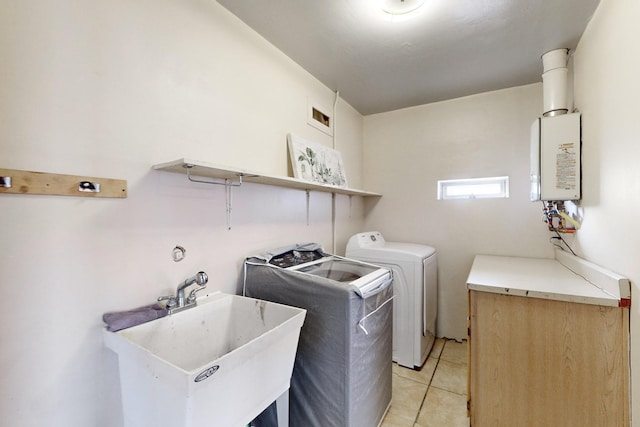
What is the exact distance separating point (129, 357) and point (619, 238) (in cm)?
227

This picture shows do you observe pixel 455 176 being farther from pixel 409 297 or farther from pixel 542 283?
pixel 542 283

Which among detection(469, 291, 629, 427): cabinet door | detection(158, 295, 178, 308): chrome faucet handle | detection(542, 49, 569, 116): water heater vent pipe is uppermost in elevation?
detection(542, 49, 569, 116): water heater vent pipe

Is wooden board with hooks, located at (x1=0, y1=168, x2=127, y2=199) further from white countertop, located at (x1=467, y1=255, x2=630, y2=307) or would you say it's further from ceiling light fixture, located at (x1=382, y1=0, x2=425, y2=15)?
white countertop, located at (x1=467, y1=255, x2=630, y2=307)

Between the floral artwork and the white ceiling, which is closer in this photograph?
the white ceiling

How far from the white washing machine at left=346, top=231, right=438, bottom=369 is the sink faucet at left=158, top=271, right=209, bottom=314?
1615 mm

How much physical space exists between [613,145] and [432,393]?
77.3 inches

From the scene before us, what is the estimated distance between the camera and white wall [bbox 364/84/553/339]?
264cm

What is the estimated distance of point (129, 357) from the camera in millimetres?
1039

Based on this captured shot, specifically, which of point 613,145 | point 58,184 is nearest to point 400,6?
point 613,145

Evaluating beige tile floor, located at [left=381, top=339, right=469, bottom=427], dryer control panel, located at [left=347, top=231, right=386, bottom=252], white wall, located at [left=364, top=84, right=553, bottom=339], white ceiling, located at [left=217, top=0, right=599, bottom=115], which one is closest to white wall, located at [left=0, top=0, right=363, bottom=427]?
white ceiling, located at [left=217, top=0, right=599, bottom=115]

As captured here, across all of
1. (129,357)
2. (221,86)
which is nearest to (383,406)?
(129,357)

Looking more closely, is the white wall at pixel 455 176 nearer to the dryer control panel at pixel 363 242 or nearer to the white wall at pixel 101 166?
the dryer control panel at pixel 363 242

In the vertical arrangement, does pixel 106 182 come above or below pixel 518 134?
below

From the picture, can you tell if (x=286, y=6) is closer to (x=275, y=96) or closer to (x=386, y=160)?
(x=275, y=96)
